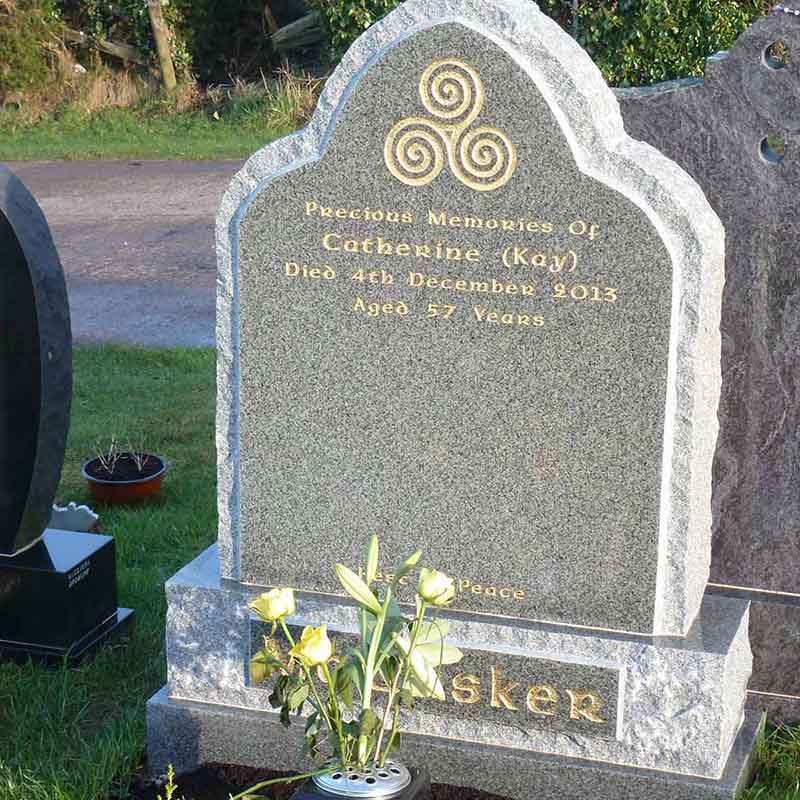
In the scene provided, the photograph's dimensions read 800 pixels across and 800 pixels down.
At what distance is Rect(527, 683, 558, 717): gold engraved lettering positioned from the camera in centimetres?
373

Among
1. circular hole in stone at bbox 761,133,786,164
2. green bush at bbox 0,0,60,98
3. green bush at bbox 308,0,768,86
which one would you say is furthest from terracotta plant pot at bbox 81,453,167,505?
green bush at bbox 0,0,60,98

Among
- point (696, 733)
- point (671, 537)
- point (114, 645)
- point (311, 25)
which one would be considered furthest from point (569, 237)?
point (311, 25)

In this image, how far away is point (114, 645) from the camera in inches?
189

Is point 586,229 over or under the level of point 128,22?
under

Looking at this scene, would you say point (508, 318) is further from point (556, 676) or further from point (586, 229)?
point (556, 676)

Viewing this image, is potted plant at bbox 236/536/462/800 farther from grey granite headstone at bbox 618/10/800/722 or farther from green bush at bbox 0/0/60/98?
green bush at bbox 0/0/60/98

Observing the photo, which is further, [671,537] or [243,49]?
[243,49]

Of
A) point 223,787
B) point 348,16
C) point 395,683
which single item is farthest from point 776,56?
point 348,16

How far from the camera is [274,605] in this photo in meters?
3.34

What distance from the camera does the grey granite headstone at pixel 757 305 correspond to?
400cm

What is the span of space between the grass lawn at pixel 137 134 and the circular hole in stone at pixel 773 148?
31.0 feet

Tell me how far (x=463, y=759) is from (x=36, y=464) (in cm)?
164

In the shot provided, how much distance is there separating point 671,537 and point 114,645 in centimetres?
202

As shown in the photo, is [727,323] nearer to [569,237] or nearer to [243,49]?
[569,237]
